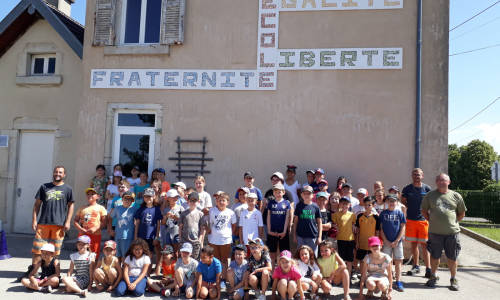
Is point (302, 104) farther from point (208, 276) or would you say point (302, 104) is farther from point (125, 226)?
point (125, 226)

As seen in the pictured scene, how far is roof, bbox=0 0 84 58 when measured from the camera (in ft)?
29.8

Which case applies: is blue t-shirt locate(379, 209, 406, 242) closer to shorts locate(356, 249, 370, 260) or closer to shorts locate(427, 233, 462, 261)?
shorts locate(356, 249, 370, 260)

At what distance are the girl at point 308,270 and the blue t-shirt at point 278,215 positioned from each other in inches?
20.6

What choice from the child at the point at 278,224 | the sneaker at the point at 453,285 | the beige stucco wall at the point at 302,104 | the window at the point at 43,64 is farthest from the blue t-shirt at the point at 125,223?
A: the window at the point at 43,64

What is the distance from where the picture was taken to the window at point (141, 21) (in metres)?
8.62

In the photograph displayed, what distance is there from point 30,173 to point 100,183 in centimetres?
301

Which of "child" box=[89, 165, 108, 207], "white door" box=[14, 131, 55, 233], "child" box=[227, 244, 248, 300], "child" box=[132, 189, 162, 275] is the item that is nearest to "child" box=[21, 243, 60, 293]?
"child" box=[132, 189, 162, 275]

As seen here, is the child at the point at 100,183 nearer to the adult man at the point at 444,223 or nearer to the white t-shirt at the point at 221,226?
the white t-shirt at the point at 221,226

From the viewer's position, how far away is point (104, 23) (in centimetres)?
856

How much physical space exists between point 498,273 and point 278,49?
6.06m

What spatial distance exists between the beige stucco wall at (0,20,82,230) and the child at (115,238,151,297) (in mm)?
4721

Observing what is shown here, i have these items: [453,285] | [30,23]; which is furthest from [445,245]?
[30,23]

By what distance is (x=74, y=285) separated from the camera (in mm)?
5340

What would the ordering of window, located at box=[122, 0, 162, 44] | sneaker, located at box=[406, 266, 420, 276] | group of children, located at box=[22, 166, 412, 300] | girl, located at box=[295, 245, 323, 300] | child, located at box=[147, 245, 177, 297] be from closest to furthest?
girl, located at box=[295, 245, 323, 300], group of children, located at box=[22, 166, 412, 300], child, located at box=[147, 245, 177, 297], sneaker, located at box=[406, 266, 420, 276], window, located at box=[122, 0, 162, 44]
